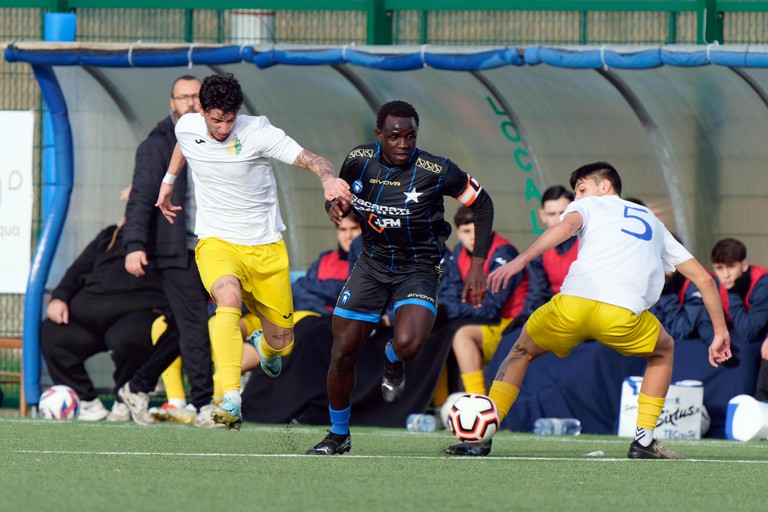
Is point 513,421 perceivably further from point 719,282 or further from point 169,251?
point 169,251

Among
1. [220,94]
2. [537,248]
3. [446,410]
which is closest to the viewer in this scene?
[537,248]

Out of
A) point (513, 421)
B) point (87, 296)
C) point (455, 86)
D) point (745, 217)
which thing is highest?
point (455, 86)

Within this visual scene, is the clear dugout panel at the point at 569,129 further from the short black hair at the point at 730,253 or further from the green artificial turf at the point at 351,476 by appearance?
the green artificial turf at the point at 351,476

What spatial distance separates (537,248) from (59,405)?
4.78 m

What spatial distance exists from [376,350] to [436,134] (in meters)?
2.20

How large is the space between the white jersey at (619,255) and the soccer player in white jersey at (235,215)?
1.50 metres

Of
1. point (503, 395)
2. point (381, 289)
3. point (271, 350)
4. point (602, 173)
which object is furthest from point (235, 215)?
point (602, 173)

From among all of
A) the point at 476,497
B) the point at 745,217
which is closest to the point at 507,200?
the point at 745,217

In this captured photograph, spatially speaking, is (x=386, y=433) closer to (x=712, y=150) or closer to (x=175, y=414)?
(x=175, y=414)

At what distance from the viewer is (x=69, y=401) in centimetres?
1049

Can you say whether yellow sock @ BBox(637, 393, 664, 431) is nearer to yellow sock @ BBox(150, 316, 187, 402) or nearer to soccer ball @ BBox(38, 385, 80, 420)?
yellow sock @ BBox(150, 316, 187, 402)

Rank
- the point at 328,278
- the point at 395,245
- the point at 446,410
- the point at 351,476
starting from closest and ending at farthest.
Result: the point at 351,476
the point at 395,245
the point at 446,410
the point at 328,278

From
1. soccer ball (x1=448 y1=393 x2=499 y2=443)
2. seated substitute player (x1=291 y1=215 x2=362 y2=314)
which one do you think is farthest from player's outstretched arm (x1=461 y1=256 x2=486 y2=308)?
seated substitute player (x1=291 y1=215 x2=362 y2=314)

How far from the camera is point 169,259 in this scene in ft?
33.0
